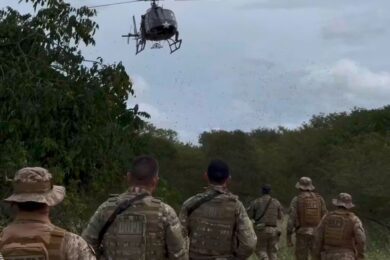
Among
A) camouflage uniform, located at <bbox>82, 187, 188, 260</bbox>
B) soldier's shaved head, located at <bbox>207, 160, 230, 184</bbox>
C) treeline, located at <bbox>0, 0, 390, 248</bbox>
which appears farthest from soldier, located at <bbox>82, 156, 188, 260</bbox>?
treeline, located at <bbox>0, 0, 390, 248</bbox>

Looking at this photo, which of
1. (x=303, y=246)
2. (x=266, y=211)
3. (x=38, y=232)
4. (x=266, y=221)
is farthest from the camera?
(x=266, y=221)

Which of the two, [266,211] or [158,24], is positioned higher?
[158,24]

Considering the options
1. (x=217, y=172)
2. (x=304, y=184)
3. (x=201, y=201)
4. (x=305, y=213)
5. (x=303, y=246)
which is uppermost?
(x=304, y=184)

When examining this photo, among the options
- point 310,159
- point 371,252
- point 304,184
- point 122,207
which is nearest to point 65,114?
point 304,184

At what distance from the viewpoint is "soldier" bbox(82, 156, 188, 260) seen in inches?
313

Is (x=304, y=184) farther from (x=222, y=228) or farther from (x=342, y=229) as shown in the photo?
(x=222, y=228)

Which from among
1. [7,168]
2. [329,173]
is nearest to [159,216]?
Result: [7,168]

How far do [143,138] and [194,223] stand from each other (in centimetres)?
787

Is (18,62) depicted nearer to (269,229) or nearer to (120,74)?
(120,74)

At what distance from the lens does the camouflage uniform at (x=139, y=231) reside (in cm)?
796

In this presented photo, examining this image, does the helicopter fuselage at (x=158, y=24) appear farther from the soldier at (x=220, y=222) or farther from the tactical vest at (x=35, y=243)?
the tactical vest at (x=35, y=243)

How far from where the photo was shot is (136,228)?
7984mm

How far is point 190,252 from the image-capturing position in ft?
32.4

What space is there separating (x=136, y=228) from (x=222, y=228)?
→ 5.70 feet
